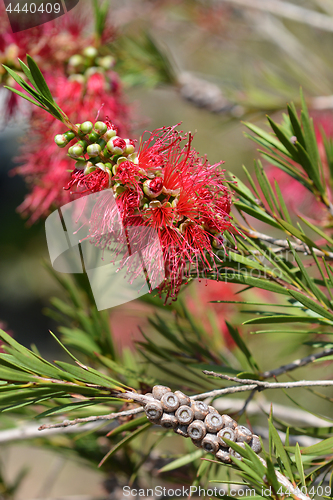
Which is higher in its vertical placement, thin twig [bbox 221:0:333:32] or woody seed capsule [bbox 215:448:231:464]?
thin twig [bbox 221:0:333:32]

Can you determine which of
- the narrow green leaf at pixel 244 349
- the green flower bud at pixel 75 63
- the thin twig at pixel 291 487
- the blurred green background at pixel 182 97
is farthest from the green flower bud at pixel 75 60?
the thin twig at pixel 291 487

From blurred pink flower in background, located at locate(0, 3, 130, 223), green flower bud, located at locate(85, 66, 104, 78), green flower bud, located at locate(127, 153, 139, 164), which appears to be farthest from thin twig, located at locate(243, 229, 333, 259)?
green flower bud, located at locate(85, 66, 104, 78)

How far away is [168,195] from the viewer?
29 centimetres

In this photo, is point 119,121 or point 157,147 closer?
point 157,147

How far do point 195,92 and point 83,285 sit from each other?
568 mm

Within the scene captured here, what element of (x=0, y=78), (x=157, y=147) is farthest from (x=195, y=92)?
(x=157, y=147)

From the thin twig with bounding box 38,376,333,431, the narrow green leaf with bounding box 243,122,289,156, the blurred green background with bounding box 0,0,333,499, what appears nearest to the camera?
the thin twig with bounding box 38,376,333,431

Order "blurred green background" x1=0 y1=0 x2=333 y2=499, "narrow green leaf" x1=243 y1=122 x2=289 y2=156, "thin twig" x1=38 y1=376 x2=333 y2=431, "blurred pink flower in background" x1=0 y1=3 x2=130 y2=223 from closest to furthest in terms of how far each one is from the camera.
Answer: "thin twig" x1=38 y1=376 x2=333 y2=431, "narrow green leaf" x1=243 y1=122 x2=289 y2=156, "blurred pink flower in background" x1=0 y1=3 x2=130 y2=223, "blurred green background" x1=0 y1=0 x2=333 y2=499

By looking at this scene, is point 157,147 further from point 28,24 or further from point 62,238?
point 28,24

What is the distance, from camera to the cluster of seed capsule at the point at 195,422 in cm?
24

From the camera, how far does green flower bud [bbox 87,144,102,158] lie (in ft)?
0.84

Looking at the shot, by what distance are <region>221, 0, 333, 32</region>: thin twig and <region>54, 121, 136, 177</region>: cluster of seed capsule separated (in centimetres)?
79

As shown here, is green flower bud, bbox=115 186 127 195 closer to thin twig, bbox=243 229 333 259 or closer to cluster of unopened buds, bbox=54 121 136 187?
cluster of unopened buds, bbox=54 121 136 187

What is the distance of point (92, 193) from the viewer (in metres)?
0.29
